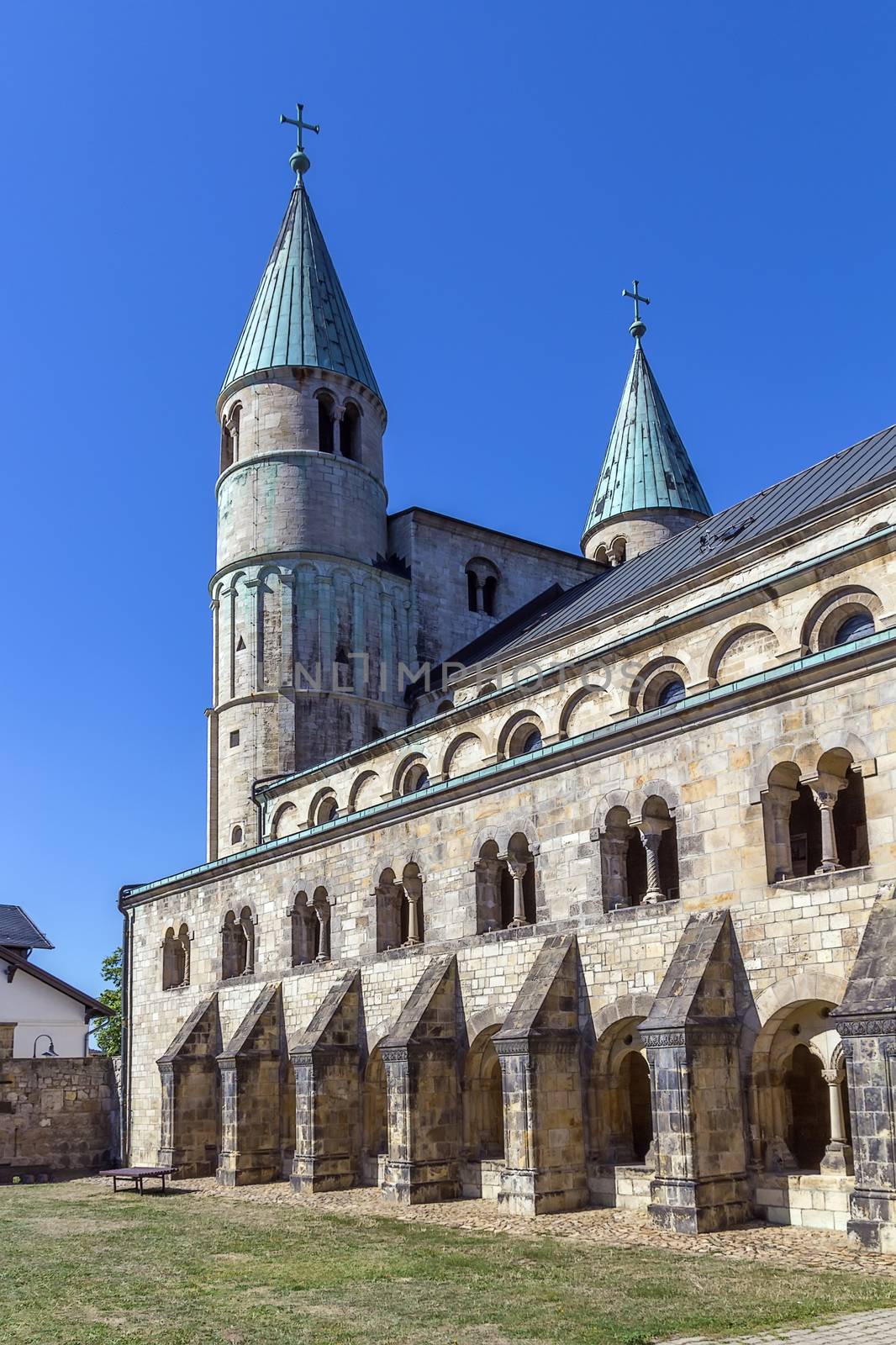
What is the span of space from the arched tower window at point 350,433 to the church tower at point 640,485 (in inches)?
562

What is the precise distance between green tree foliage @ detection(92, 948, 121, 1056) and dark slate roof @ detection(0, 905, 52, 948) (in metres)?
9.48

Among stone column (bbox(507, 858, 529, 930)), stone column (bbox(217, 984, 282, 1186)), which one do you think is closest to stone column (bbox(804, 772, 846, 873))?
stone column (bbox(507, 858, 529, 930))

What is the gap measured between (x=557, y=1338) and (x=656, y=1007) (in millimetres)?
7330

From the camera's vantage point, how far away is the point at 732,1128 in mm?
19000

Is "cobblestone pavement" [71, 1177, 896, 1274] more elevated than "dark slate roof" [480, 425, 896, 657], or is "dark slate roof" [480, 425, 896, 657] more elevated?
"dark slate roof" [480, 425, 896, 657]

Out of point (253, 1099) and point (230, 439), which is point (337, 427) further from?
point (253, 1099)

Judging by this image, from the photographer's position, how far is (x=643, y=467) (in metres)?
59.1

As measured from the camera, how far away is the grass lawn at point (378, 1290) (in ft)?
42.4

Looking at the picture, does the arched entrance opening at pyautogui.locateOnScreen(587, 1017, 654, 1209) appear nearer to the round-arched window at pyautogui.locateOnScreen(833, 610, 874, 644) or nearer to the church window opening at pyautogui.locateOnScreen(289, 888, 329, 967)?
the round-arched window at pyautogui.locateOnScreen(833, 610, 874, 644)

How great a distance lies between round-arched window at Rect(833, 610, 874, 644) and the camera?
87.0 ft

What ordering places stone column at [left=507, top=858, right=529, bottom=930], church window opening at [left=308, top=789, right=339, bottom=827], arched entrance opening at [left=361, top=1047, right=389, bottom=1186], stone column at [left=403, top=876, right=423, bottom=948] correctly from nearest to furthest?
stone column at [left=507, top=858, right=529, bottom=930]
stone column at [left=403, top=876, right=423, bottom=948]
arched entrance opening at [left=361, top=1047, right=389, bottom=1186]
church window opening at [left=308, top=789, right=339, bottom=827]

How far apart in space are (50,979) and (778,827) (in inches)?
1199

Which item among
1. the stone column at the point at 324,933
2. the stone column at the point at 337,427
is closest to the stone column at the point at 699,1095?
the stone column at the point at 324,933

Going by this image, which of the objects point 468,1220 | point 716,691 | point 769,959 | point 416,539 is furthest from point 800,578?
point 416,539
